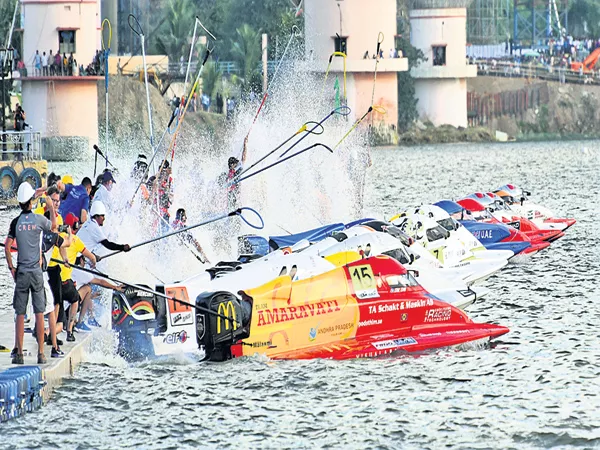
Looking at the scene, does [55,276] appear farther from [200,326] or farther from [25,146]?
[25,146]

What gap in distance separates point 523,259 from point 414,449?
771 inches

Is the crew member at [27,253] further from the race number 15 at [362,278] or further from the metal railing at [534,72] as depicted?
the metal railing at [534,72]

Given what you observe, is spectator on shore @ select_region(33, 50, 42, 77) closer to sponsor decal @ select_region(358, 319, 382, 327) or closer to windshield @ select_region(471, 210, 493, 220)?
windshield @ select_region(471, 210, 493, 220)

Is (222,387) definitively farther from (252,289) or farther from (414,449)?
(414,449)

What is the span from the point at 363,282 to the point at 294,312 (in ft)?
4.69

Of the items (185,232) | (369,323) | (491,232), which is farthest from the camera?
(491,232)

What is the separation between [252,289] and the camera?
74.4 ft

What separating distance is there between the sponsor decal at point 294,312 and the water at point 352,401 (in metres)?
0.66

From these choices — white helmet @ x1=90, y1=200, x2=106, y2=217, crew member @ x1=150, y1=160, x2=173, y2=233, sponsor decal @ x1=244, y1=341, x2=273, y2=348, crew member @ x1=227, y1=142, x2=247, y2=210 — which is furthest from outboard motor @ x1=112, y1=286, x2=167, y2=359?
crew member @ x1=227, y1=142, x2=247, y2=210

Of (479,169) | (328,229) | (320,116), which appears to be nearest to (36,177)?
(320,116)

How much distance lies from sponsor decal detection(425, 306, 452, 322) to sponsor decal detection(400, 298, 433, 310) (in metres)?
0.13

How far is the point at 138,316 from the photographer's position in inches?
862

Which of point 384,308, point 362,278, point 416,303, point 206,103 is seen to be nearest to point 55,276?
point 362,278

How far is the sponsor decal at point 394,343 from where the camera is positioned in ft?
77.8
